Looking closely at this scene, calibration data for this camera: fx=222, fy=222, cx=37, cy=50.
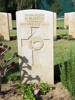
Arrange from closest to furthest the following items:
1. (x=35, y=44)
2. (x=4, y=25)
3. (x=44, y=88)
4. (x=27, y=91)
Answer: (x=27, y=91) → (x=44, y=88) → (x=35, y=44) → (x=4, y=25)

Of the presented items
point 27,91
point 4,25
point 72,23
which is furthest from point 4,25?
point 27,91

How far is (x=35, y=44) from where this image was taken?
390 centimetres

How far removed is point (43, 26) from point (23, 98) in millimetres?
1247

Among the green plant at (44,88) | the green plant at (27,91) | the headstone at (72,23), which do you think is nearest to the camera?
the green plant at (27,91)

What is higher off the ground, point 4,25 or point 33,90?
point 4,25

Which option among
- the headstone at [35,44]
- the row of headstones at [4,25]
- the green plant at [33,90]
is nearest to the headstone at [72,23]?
the row of headstones at [4,25]

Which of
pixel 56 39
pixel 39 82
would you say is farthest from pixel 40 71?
pixel 56 39

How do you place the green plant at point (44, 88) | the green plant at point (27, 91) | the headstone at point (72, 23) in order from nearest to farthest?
the green plant at point (27, 91)
the green plant at point (44, 88)
the headstone at point (72, 23)

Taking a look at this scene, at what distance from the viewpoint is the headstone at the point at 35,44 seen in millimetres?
3795

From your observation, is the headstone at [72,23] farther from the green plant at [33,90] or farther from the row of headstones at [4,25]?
the green plant at [33,90]

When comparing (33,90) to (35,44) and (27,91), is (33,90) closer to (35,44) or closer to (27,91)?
(27,91)

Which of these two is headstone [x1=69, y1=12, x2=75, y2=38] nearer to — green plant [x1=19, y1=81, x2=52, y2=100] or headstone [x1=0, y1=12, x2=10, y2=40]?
headstone [x1=0, y1=12, x2=10, y2=40]

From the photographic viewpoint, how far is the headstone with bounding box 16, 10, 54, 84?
3795 millimetres

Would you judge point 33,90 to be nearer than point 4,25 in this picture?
Yes
